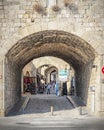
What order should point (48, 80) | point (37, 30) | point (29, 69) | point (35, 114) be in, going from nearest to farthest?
point (37, 30)
point (35, 114)
point (29, 69)
point (48, 80)

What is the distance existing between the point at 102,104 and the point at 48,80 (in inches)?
1855

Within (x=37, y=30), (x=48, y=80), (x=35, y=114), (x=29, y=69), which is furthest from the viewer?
(x=48, y=80)

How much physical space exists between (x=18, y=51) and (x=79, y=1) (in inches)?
170

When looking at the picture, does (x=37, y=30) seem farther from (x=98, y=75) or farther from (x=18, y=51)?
(x=98, y=75)

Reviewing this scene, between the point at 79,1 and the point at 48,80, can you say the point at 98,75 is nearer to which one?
the point at 79,1

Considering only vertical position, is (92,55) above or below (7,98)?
above

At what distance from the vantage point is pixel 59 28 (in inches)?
715

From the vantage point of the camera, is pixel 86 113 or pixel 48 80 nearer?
pixel 86 113

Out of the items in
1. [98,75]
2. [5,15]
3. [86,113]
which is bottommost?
[86,113]

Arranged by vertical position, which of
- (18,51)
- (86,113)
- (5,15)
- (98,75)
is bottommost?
(86,113)

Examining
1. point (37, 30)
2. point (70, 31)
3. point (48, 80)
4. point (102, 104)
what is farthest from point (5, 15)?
point (48, 80)

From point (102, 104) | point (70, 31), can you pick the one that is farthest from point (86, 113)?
point (70, 31)

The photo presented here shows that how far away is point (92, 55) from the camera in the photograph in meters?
19.6

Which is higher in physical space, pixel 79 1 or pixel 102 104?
pixel 79 1
